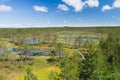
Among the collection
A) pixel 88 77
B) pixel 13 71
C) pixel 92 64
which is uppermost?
pixel 92 64

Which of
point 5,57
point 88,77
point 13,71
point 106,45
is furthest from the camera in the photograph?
point 5,57

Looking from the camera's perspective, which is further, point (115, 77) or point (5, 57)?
point (5, 57)

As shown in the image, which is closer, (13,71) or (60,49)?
A: (13,71)

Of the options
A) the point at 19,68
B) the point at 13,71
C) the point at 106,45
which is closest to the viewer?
the point at 106,45

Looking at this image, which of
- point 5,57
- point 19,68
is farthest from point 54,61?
point 5,57

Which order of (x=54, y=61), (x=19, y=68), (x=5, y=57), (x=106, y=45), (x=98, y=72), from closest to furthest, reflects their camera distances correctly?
(x=98, y=72) < (x=106, y=45) < (x=19, y=68) < (x=54, y=61) < (x=5, y=57)

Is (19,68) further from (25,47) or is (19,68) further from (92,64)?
(92,64)

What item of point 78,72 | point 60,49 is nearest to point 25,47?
point 60,49

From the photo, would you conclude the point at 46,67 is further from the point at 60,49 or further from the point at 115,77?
the point at 115,77

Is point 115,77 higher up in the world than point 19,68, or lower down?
higher up
